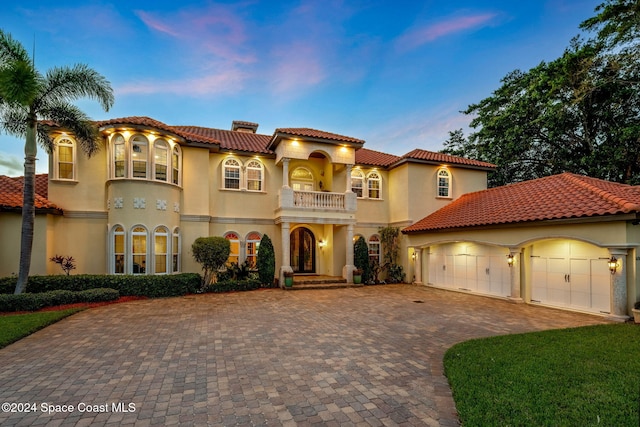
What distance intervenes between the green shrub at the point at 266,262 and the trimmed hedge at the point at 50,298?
629 cm

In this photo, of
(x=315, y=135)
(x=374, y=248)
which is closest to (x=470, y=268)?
(x=374, y=248)

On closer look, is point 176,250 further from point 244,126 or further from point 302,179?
point 244,126

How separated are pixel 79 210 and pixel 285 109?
15.3 m

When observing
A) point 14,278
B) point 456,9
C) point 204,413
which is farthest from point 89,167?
point 456,9

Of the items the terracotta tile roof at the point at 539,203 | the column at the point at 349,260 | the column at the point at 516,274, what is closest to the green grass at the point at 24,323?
the column at the point at 349,260

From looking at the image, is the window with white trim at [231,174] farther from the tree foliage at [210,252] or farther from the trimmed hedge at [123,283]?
the trimmed hedge at [123,283]

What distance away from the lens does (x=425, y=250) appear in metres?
17.5

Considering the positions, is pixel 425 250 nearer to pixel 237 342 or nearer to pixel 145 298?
pixel 237 342

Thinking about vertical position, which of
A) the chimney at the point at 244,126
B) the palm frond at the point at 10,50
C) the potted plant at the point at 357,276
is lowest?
the potted plant at the point at 357,276

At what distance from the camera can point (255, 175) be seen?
17141 mm

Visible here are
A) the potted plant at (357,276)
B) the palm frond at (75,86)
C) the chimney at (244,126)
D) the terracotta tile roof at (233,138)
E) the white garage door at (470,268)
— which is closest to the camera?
the palm frond at (75,86)

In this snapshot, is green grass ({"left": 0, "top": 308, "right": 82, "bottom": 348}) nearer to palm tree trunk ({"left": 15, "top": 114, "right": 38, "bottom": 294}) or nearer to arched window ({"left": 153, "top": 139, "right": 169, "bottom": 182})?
palm tree trunk ({"left": 15, "top": 114, "right": 38, "bottom": 294})

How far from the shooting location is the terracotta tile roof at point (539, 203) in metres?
9.91

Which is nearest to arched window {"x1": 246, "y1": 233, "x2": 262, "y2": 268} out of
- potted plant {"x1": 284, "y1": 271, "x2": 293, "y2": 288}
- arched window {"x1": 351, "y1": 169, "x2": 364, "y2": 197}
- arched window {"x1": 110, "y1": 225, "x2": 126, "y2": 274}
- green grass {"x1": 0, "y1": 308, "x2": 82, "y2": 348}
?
potted plant {"x1": 284, "y1": 271, "x2": 293, "y2": 288}
